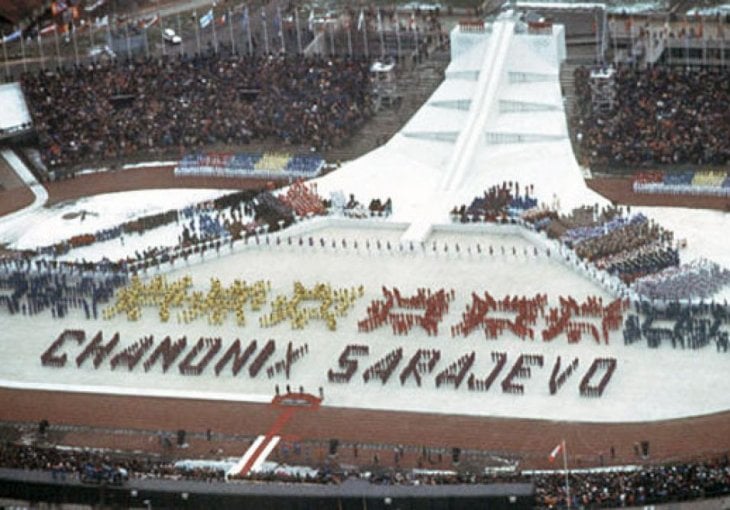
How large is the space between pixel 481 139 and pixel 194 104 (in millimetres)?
21974

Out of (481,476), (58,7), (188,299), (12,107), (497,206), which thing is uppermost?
(58,7)

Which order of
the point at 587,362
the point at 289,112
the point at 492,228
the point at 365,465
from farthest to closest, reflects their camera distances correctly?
the point at 289,112, the point at 492,228, the point at 587,362, the point at 365,465

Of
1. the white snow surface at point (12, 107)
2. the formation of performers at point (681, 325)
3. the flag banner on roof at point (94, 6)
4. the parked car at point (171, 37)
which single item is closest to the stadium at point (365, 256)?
the formation of performers at point (681, 325)

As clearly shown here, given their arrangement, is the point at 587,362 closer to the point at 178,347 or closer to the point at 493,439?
the point at 493,439

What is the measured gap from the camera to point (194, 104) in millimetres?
151125

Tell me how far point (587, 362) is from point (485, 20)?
44721 mm

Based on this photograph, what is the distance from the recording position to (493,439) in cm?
10419

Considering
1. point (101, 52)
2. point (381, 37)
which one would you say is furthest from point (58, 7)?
point (381, 37)

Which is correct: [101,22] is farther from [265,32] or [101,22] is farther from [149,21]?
[265,32]

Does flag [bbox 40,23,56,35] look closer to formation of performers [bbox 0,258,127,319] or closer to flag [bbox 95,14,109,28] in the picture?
flag [bbox 95,14,109,28]

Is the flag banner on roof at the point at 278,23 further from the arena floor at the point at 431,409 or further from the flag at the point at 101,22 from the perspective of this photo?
the arena floor at the point at 431,409

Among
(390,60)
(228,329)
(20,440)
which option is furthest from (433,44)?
(20,440)

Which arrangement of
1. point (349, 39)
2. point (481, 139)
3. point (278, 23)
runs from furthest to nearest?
point (278, 23), point (349, 39), point (481, 139)

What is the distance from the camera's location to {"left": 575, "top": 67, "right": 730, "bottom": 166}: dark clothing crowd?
13500 cm
